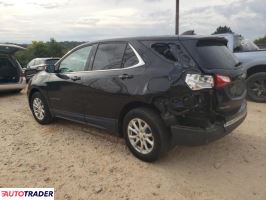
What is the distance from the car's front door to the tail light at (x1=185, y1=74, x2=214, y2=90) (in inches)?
79.8

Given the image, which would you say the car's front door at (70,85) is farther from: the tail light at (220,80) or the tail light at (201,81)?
the tail light at (220,80)

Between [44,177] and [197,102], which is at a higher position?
[197,102]

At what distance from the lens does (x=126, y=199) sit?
3.75 meters

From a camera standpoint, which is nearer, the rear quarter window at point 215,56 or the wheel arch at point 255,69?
the rear quarter window at point 215,56

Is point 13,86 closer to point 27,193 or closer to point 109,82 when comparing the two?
point 109,82

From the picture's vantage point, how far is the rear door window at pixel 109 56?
4.98 m

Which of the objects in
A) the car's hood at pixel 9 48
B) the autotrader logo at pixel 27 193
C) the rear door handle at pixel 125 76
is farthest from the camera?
the car's hood at pixel 9 48

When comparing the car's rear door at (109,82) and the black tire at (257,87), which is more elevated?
the car's rear door at (109,82)

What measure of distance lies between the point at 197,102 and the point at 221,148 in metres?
1.47

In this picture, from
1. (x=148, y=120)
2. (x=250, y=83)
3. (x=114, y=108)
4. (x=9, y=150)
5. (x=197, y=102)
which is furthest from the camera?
(x=250, y=83)

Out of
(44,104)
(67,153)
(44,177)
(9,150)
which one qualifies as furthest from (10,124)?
(44,177)

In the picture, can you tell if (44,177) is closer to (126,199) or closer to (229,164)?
Result: (126,199)

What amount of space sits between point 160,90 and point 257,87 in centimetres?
525

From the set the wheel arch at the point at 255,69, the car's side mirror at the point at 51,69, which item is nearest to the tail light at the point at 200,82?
the car's side mirror at the point at 51,69
